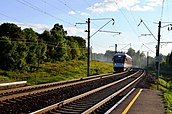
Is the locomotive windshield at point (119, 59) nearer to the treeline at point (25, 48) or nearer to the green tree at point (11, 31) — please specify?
the treeline at point (25, 48)

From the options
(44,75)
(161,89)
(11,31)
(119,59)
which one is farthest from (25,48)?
(161,89)

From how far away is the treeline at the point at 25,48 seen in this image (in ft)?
158

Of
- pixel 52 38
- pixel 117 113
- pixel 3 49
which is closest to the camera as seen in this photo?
pixel 117 113

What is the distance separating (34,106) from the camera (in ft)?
46.9

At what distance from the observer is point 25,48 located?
172ft

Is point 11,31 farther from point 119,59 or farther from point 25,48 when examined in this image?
point 119,59

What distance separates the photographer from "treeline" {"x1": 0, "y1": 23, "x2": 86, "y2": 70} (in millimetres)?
48125

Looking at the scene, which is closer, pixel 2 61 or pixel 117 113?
pixel 117 113

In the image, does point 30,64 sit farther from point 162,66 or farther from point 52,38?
point 162,66

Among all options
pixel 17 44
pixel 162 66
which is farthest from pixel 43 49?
pixel 162 66

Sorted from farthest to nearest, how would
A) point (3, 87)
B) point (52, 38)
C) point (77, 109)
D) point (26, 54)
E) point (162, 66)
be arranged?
1. point (162, 66)
2. point (52, 38)
3. point (26, 54)
4. point (3, 87)
5. point (77, 109)

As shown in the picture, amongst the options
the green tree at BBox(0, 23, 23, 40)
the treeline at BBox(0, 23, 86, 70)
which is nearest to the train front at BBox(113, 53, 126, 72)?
the treeline at BBox(0, 23, 86, 70)

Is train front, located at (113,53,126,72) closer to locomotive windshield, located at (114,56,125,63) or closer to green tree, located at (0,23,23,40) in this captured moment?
locomotive windshield, located at (114,56,125,63)

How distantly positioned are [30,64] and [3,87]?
32902mm
